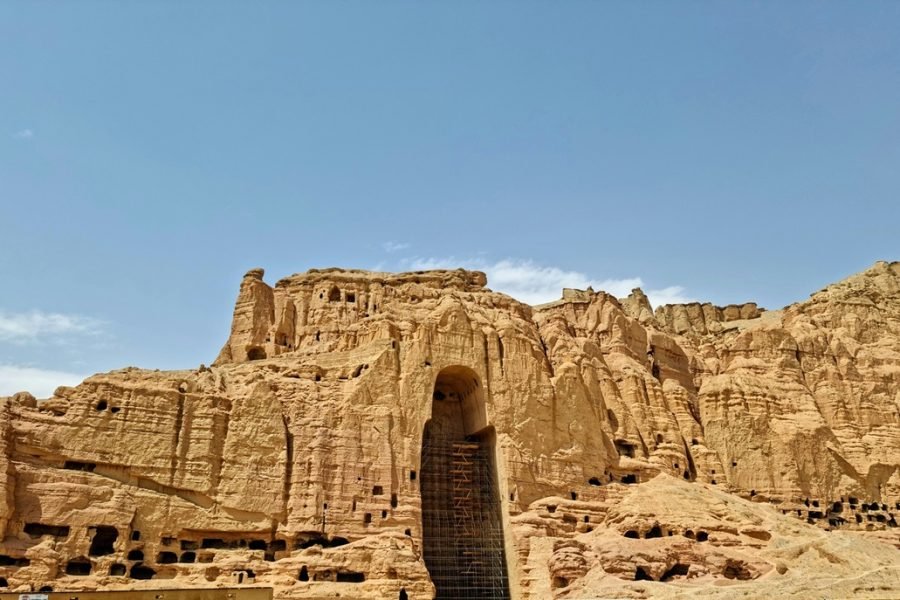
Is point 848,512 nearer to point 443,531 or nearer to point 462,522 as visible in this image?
point 462,522

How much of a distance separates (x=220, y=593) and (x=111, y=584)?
28.0ft

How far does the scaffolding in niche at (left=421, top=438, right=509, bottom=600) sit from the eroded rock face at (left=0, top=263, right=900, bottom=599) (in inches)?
4.7

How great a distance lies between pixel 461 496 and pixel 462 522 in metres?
1.38

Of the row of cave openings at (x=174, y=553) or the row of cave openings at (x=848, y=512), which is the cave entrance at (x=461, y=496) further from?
the row of cave openings at (x=848, y=512)

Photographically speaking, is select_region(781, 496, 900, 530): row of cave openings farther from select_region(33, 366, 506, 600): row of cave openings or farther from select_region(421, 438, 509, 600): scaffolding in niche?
select_region(33, 366, 506, 600): row of cave openings

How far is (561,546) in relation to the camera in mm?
38500

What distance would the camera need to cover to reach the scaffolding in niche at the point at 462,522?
1609 inches

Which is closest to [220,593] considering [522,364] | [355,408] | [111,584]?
[111,584]

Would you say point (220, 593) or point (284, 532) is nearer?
point (220, 593)

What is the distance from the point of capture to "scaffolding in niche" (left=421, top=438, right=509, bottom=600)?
4088cm

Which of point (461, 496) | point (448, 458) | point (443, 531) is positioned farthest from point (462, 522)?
point (448, 458)

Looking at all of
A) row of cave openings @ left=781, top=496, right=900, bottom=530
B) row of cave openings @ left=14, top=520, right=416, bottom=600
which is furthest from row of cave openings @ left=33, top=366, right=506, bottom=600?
row of cave openings @ left=781, top=496, right=900, bottom=530

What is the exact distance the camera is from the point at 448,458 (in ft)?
147

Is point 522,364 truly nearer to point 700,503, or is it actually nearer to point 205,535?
point 700,503
